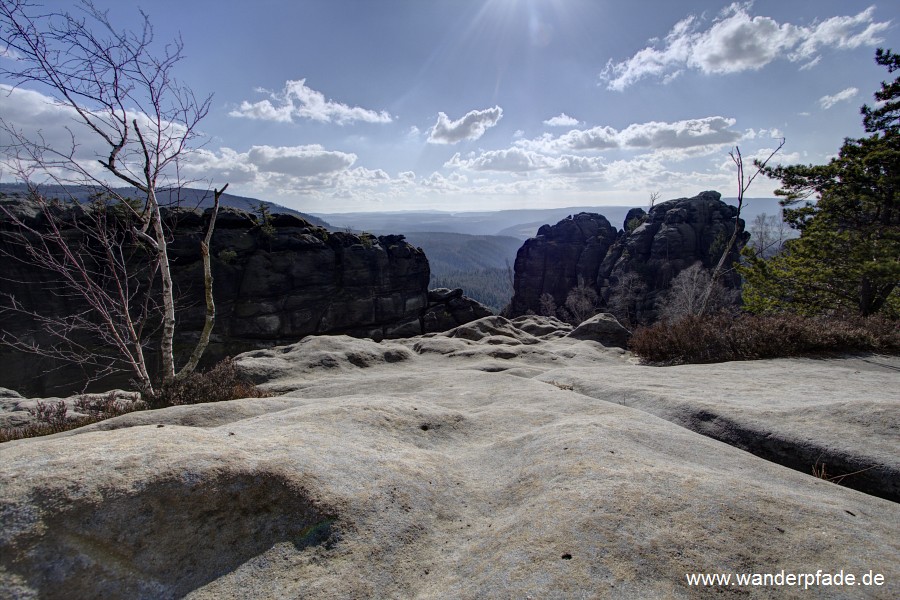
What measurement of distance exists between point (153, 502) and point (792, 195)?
27.4 m

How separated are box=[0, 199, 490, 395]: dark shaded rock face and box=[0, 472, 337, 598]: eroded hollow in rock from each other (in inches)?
1666

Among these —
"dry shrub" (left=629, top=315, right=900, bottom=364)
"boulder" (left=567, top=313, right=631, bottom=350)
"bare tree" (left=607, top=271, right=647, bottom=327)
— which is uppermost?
"dry shrub" (left=629, top=315, right=900, bottom=364)

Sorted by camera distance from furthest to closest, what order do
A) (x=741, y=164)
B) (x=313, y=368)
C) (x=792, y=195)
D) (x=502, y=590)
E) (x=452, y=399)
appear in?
(x=741, y=164)
(x=792, y=195)
(x=313, y=368)
(x=452, y=399)
(x=502, y=590)

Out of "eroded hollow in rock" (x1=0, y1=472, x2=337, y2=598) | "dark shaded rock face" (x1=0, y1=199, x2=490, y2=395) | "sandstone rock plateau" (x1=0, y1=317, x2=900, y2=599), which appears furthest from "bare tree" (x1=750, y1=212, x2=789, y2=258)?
"eroded hollow in rock" (x1=0, y1=472, x2=337, y2=598)

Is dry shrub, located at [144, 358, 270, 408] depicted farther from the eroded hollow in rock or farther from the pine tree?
the pine tree

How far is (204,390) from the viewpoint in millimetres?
11008

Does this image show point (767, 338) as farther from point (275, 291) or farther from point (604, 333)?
point (275, 291)

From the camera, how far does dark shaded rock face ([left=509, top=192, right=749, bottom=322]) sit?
70.3 meters

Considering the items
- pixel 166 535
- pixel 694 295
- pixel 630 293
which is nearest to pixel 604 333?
pixel 166 535

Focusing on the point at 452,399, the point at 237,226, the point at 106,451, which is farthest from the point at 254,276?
the point at 106,451

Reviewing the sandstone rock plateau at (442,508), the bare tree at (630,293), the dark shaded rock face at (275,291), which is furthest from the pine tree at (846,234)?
the bare tree at (630,293)

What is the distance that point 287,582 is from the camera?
3.28 meters

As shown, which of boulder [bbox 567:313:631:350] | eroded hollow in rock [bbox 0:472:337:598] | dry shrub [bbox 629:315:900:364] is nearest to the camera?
eroded hollow in rock [bbox 0:472:337:598]

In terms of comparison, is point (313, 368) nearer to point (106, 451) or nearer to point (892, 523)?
point (106, 451)
